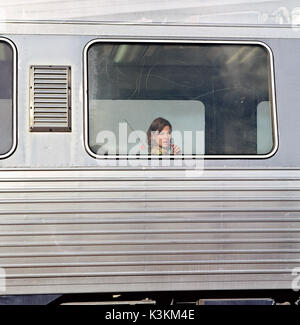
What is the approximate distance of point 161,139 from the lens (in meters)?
4.15

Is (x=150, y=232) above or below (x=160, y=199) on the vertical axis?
below

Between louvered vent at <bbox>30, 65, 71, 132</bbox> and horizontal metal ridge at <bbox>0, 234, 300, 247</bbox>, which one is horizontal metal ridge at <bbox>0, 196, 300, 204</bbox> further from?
louvered vent at <bbox>30, 65, 71, 132</bbox>

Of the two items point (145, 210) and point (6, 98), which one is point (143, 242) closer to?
point (145, 210)

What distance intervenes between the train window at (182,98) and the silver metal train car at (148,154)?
0.01 metres

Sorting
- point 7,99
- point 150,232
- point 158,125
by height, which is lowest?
point 150,232

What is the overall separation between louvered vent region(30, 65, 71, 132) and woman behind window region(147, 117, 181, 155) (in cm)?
70

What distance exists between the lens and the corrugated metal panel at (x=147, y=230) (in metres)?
3.94

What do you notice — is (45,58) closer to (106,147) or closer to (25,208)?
(106,147)

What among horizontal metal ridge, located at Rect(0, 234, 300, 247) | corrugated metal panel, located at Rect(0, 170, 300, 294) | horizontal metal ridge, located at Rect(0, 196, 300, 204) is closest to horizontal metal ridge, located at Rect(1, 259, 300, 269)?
corrugated metal panel, located at Rect(0, 170, 300, 294)

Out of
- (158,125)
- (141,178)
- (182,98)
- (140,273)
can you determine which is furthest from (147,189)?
(182,98)

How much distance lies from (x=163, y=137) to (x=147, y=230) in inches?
31.5

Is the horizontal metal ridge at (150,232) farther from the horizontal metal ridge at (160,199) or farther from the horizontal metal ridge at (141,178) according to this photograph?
the horizontal metal ridge at (141,178)

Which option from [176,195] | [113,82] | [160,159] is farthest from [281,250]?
[113,82]

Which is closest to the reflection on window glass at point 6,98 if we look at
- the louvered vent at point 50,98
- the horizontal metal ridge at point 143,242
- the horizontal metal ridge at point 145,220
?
the louvered vent at point 50,98
